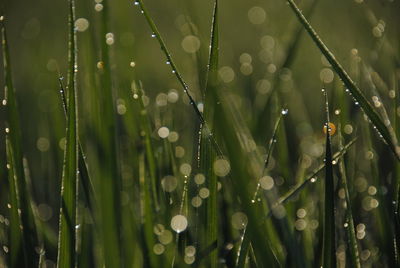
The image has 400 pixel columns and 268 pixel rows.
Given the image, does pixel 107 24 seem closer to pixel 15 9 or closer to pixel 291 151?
pixel 291 151

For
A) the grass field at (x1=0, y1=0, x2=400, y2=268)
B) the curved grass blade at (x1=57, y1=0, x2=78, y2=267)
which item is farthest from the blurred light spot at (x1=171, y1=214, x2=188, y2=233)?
the curved grass blade at (x1=57, y1=0, x2=78, y2=267)

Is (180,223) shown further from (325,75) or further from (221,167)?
(325,75)

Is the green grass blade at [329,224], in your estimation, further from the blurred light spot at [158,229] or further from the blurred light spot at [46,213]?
the blurred light spot at [46,213]

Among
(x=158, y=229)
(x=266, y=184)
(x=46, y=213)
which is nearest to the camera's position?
(x=266, y=184)

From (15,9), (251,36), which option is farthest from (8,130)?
(15,9)

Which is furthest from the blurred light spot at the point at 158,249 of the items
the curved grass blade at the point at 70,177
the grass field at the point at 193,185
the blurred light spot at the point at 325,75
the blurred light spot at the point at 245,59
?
the blurred light spot at the point at 245,59

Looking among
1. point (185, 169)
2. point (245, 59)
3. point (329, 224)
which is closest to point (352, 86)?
point (329, 224)

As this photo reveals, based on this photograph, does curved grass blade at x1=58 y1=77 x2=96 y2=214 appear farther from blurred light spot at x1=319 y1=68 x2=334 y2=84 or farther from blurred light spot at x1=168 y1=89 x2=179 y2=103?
blurred light spot at x1=168 y1=89 x2=179 y2=103

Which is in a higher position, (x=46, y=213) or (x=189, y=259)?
(x=46, y=213)
